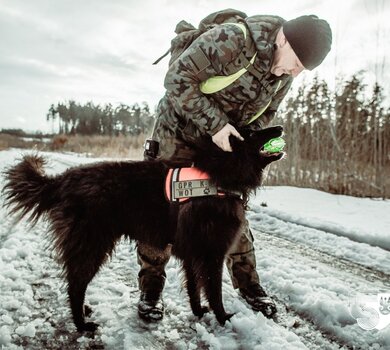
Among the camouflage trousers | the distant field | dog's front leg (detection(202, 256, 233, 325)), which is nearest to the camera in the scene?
dog's front leg (detection(202, 256, 233, 325))

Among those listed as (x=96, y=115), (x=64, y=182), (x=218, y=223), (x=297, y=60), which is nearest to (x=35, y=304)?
(x=64, y=182)

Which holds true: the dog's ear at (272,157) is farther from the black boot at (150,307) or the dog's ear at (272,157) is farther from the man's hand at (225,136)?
the black boot at (150,307)

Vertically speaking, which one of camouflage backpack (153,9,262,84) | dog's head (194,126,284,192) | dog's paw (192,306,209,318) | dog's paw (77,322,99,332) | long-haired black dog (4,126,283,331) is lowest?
dog's paw (192,306,209,318)

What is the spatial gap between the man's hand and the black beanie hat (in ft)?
2.10

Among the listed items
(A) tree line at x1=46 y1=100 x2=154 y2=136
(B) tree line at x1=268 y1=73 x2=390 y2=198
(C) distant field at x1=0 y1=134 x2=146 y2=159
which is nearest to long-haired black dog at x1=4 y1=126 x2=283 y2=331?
(B) tree line at x1=268 y1=73 x2=390 y2=198

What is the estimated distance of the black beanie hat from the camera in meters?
2.06

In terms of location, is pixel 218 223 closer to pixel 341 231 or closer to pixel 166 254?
pixel 166 254

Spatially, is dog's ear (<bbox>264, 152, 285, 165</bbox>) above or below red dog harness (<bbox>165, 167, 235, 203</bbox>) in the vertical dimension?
above

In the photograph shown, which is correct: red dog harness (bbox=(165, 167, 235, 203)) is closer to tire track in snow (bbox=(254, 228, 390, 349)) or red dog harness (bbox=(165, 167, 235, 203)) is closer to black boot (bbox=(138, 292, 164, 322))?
black boot (bbox=(138, 292, 164, 322))

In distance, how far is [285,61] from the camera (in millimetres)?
2229

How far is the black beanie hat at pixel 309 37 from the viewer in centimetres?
206

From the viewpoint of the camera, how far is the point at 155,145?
8.60 feet

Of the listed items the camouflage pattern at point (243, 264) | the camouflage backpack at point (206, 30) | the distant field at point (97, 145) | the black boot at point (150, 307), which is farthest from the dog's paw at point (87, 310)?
the distant field at point (97, 145)

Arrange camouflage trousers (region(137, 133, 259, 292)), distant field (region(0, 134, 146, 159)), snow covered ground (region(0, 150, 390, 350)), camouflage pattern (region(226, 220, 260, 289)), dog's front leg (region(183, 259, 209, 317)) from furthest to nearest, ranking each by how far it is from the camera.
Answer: distant field (region(0, 134, 146, 159)) → camouflage pattern (region(226, 220, 260, 289)) → camouflage trousers (region(137, 133, 259, 292)) → dog's front leg (region(183, 259, 209, 317)) → snow covered ground (region(0, 150, 390, 350))
